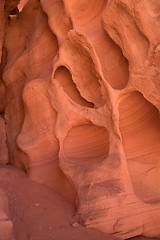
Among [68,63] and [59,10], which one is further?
[59,10]

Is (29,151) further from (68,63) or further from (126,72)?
(126,72)

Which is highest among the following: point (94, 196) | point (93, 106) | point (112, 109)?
point (112, 109)

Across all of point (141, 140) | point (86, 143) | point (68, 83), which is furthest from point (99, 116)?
point (68, 83)

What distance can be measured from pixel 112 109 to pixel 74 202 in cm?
130

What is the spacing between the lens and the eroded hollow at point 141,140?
3520mm

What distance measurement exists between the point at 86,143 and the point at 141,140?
0.79 metres

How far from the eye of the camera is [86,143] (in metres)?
3.85

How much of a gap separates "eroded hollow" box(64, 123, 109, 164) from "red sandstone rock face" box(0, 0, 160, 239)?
0.01 meters

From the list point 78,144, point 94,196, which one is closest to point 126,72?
point 78,144

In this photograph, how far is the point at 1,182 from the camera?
383 cm

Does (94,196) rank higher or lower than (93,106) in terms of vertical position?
lower

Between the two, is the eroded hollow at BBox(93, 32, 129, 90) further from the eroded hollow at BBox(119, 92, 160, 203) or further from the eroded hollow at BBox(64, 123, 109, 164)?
the eroded hollow at BBox(64, 123, 109, 164)

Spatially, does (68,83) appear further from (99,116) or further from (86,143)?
(86,143)

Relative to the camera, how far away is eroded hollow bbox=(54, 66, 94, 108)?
418 centimetres
